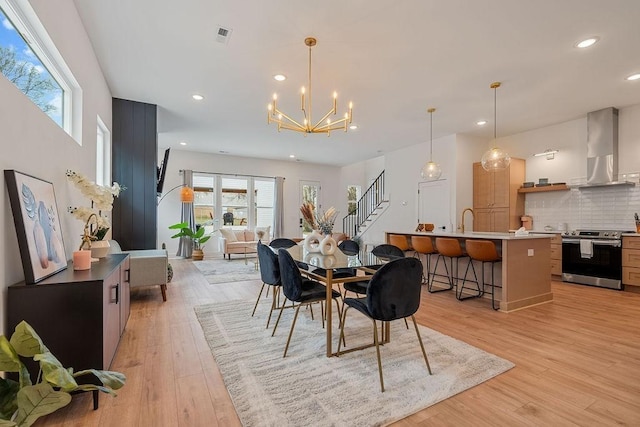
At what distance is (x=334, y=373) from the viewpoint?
7.46ft

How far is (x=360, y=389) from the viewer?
6.77ft

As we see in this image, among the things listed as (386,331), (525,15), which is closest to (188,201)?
(386,331)

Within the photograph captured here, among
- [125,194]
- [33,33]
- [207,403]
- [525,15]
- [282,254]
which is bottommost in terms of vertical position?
[207,403]

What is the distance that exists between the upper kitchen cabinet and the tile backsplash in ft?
1.15

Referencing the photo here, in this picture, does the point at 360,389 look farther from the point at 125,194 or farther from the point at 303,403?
the point at 125,194

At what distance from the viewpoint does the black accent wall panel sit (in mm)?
4829

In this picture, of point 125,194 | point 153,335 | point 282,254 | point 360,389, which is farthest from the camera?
point 125,194

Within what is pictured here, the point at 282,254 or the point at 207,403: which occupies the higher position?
the point at 282,254

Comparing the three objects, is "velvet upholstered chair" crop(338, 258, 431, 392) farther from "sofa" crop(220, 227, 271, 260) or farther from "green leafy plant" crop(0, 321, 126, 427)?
"sofa" crop(220, 227, 271, 260)

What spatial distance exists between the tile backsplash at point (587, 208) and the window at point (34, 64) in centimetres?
764

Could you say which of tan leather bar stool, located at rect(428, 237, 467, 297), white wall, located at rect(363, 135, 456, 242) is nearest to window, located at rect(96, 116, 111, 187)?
tan leather bar stool, located at rect(428, 237, 467, 297)

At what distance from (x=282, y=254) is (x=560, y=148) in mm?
6238

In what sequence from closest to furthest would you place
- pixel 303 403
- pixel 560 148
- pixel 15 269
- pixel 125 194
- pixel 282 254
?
1. pixel 15 269
2. pixel 303 403
3. pixel 282 254
4. pixel 125 194
5. pixel 560 148

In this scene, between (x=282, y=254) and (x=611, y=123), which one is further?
(x=611, y=123)
